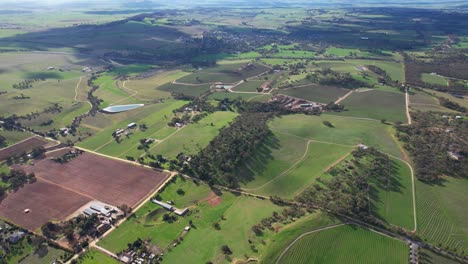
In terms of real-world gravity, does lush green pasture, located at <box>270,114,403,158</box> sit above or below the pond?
above

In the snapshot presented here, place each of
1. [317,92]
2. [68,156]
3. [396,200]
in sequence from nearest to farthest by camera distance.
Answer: [396,200] → [68,156] → [317,92]

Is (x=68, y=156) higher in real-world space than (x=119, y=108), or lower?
lower

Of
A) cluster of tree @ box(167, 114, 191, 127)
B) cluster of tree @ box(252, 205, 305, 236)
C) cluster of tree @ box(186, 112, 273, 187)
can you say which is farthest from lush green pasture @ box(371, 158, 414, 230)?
cluster of tree @ box(167, 114, 191, 127)

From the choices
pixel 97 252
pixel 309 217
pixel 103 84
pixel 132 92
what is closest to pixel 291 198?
pixel 309 217

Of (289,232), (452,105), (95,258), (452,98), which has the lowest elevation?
(95,258)

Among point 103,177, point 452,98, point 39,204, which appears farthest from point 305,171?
point 452,98

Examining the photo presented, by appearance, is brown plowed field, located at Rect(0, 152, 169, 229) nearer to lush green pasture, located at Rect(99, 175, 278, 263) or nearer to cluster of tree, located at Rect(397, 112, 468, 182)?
lush green pasture, located at Rect(99, 175, 278, 263)

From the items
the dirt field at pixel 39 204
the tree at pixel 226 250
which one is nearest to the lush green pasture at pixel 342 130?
the tree at pixel 226 250

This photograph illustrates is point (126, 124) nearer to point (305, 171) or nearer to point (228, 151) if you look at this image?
point (228, 151)
